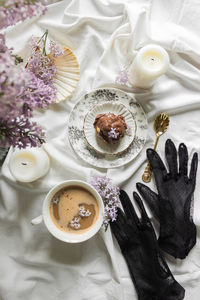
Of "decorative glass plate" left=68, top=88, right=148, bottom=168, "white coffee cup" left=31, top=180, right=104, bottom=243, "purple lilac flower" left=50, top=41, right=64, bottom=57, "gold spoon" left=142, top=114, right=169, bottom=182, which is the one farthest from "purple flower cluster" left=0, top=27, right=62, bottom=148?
"gold spoon" left=142, top=114, right=169, bottom=182

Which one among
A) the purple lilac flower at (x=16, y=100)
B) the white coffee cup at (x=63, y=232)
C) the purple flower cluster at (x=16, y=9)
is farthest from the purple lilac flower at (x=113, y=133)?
the purple flower cluster at (x=16, y=9)

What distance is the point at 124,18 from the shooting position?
1.04 m

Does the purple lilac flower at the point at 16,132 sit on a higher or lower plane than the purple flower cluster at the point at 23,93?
lower

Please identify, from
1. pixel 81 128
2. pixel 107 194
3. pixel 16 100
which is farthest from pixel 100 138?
pixel 16 100

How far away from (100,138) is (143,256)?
0.41 meters

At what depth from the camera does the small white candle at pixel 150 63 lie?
937 millimetres

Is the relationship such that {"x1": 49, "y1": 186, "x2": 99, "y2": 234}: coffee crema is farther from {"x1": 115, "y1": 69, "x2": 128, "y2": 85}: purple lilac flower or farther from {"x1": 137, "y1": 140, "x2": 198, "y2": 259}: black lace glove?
{"x1": 115, "y1": 69, "x2": 128, "y2": 85}: purple lilac flower

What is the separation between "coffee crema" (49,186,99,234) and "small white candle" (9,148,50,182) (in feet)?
0.33

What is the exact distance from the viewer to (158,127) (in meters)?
1.02

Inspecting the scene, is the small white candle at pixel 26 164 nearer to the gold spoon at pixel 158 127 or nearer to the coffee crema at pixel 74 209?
the coffee crema at pixel 74 209

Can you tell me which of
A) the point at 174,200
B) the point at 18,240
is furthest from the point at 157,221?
the point at 18,240

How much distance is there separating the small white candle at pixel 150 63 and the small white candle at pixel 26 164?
1.32ft

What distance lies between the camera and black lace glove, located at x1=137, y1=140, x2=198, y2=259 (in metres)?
0.98

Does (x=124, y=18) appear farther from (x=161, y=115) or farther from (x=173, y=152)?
(x=173, y=152)
